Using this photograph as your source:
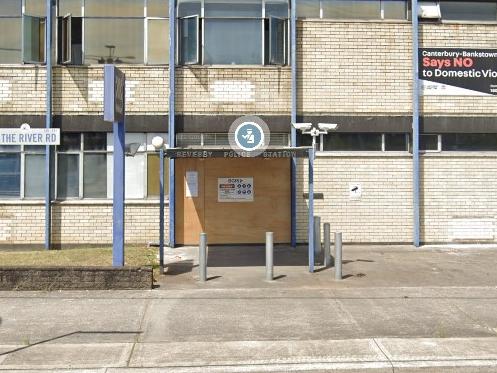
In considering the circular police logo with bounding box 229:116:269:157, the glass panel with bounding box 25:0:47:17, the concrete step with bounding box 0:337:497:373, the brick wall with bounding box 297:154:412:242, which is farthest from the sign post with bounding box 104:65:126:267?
the glass panel with bounding box 25:0:47:17

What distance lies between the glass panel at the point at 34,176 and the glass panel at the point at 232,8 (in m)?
5.89

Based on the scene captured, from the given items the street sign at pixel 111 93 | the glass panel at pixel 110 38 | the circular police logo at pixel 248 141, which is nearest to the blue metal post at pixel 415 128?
the circular police logo at pixel 248 141

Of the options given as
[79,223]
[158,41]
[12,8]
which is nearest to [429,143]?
[158,41]

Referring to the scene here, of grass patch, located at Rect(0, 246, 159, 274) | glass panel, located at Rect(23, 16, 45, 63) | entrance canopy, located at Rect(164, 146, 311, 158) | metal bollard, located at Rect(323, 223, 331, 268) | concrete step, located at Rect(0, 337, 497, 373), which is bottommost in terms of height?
concrete step, located at Rect(0, 337, 497, 373)

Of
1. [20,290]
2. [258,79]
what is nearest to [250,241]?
[258,79]

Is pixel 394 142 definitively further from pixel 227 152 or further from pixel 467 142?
pixel 227 152

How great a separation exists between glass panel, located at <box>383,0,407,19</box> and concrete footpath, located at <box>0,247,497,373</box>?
747cm

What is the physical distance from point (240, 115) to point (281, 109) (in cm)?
110

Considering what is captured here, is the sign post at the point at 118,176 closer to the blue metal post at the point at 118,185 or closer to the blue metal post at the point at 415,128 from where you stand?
the blue metal post at the point at 118,185

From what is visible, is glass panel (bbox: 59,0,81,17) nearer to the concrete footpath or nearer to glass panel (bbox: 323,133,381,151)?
glass panel (bbox: 323,133,381,151)

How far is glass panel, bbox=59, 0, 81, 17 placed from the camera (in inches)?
615

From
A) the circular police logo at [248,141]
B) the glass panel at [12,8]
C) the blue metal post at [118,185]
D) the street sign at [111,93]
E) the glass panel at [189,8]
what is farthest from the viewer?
the glass panel at [189,8]

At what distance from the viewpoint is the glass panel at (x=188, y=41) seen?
50.6 ft

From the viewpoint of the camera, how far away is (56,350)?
719 cm
